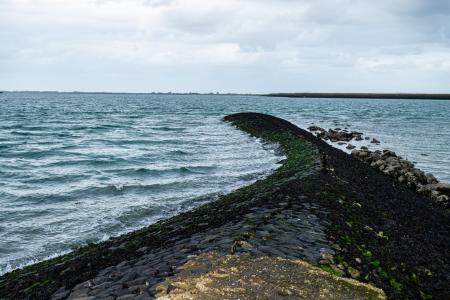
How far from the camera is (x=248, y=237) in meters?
9.69

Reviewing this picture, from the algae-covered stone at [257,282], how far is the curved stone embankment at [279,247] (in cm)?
12

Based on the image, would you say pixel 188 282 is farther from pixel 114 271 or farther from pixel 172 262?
pixel 114 271

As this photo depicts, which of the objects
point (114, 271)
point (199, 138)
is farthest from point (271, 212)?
point (199, 138)

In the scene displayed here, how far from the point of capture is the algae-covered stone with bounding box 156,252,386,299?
22.9 ft

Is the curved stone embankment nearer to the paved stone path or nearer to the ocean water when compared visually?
the paved stone path

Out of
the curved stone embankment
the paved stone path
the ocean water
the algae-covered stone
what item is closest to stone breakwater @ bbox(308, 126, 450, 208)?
the ocean water

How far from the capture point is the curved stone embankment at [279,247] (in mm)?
8266

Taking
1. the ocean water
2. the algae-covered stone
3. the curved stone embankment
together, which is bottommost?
the ocean water

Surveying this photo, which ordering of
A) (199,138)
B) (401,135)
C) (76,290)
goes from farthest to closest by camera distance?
(401,135) < (199,138) < (76,290)

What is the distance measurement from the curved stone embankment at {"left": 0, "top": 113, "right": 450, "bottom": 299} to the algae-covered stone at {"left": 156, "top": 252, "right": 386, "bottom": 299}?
0.12 meters

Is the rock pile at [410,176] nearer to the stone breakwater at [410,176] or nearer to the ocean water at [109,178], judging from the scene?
the stone breakwater at [410,176]

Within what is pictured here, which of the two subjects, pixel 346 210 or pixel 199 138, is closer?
pixel 346 210

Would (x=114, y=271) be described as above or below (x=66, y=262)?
above

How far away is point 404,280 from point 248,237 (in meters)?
3.49
